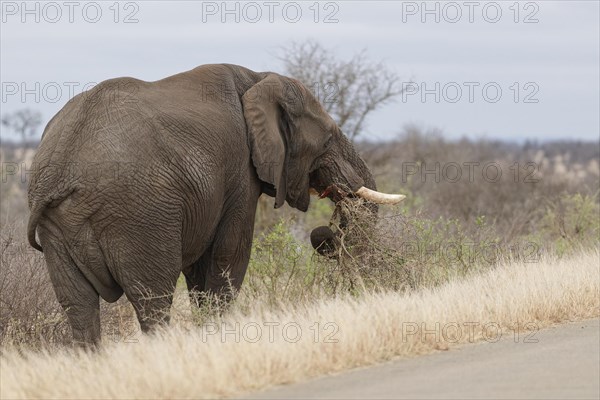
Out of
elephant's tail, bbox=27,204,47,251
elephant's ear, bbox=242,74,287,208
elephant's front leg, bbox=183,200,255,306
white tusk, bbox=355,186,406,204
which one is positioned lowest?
elephant's front leg, bbox=183,200,255,306

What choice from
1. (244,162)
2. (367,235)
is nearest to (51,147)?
(244,162)

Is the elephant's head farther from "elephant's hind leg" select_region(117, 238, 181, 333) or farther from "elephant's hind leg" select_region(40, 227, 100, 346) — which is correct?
"elephant's hind leg" select_region(40, 227, 100, 346)

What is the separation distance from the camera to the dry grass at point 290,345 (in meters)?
7.57

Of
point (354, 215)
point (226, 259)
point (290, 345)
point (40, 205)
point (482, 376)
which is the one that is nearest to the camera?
point (482, 376)

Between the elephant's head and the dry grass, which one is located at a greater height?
the elephant's head

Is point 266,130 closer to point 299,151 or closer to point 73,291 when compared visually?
point 299,151

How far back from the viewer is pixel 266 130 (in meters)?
10.4

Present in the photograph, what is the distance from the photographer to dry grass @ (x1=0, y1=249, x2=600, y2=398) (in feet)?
24.8

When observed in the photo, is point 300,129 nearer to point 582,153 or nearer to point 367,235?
point 367,235

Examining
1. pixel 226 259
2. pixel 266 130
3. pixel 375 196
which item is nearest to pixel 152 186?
pixel 226 259

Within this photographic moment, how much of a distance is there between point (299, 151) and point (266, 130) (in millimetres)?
743

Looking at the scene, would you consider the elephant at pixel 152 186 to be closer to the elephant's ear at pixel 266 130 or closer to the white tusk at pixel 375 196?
the elephant's ear at pixel 266 130

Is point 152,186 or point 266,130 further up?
point 266,130

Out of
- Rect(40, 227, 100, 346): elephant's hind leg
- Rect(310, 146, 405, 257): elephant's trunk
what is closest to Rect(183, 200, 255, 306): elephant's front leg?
Rect(40, 227, 100, 346): elephant's hind leg
